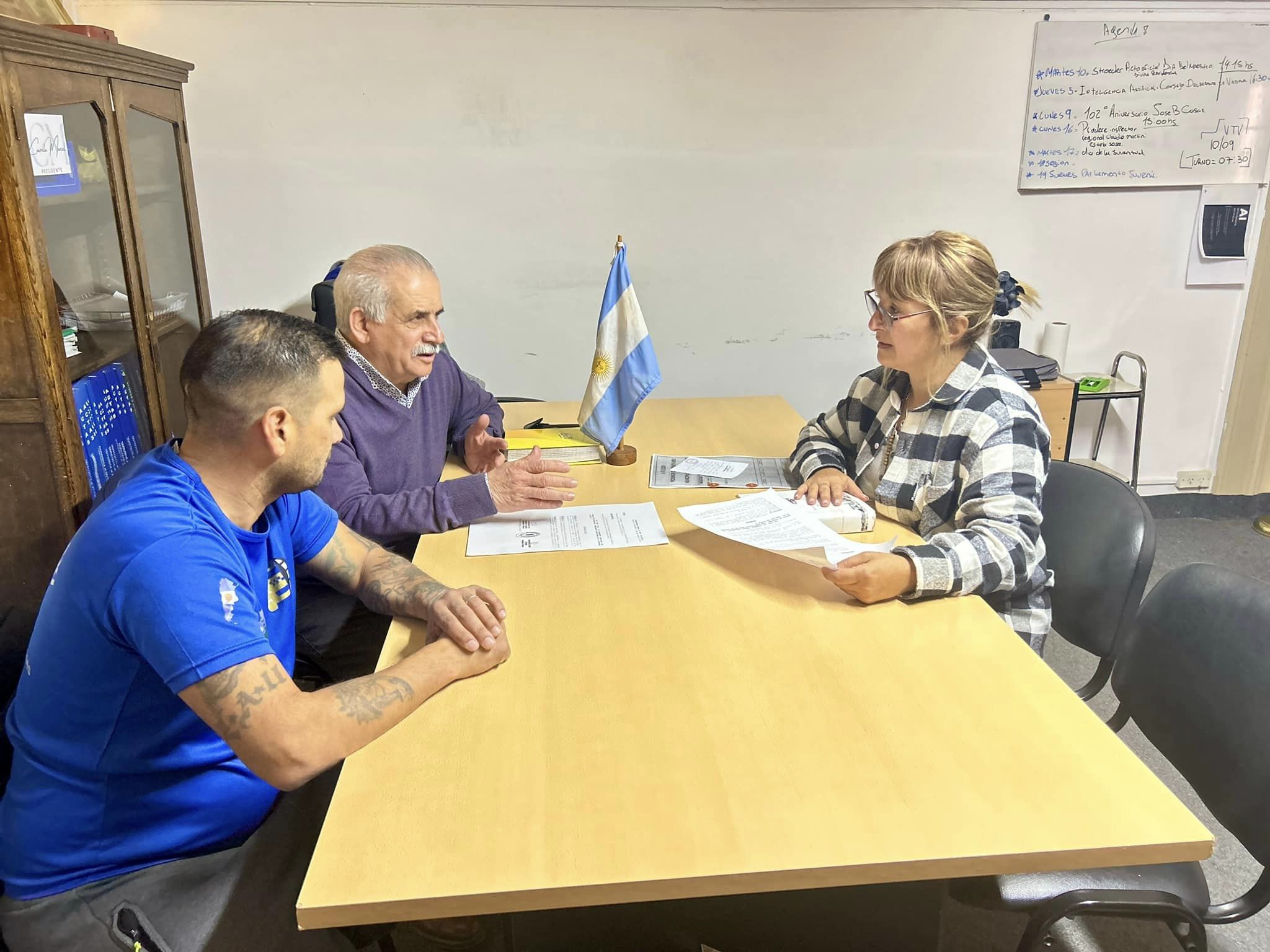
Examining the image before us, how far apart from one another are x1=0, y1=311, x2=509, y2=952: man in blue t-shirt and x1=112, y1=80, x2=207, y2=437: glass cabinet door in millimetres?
1330

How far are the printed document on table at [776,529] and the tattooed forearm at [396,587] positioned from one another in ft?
1.66

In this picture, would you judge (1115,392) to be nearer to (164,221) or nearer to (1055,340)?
(1055,340)

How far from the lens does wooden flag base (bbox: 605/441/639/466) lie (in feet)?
7.21

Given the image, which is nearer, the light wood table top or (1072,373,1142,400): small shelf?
the light wood table top

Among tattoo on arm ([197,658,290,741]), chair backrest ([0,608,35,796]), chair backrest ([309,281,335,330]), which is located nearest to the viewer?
tattoo on arm ([197,658,290,741])

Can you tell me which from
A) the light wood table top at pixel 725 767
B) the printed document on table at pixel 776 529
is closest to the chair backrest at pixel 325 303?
the printed document on table at pixel 776 529

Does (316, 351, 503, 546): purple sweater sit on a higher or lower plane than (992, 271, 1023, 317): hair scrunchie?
lower

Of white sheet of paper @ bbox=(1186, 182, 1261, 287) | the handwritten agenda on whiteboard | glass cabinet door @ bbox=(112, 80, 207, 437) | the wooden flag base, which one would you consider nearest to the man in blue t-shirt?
the wooden flag base

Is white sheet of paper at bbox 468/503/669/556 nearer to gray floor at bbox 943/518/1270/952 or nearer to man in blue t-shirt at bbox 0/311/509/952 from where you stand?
man in blue t-shirt at bbox 0/311/509/952

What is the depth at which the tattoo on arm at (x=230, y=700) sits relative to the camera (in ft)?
3.49

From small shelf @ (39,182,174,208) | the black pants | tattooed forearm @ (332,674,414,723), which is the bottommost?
the black pants

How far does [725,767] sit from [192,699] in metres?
0.62

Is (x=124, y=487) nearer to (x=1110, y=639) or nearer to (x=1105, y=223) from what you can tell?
(x=1110, y=639)

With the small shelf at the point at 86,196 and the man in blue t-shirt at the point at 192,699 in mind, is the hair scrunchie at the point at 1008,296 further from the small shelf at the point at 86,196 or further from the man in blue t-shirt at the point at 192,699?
the small shelf at the point at 86,196
